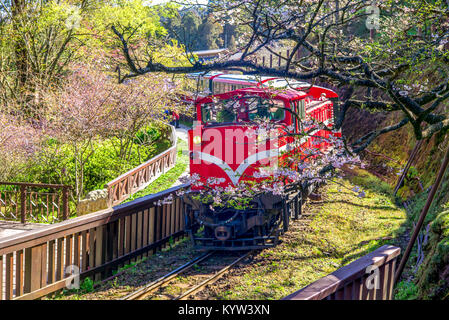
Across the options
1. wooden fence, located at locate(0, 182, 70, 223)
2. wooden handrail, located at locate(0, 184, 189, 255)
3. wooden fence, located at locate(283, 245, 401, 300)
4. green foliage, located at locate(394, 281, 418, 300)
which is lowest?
wooden fence, located at locate(0, 182, 70, 223)

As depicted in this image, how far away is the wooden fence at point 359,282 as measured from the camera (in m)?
2.76

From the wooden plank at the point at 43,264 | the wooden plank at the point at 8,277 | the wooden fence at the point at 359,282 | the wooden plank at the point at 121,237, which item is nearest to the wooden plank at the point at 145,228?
the wooden plank at the point at 121,237

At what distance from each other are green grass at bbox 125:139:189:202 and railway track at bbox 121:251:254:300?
5957 millimetres

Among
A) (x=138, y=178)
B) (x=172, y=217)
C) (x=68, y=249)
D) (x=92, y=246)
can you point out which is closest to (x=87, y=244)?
(x=92, y=246)

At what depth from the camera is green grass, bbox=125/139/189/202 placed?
15.8m

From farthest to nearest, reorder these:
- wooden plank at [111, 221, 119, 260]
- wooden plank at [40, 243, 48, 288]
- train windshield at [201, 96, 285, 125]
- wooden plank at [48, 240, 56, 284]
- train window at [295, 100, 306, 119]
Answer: train window at [295, 100, 306, 119], train windshield at [201, 96, 285, 125], wooden plank at [111, 221, 119, 260], wooden plank at [48, 240, 56, 284], wooden plank at [40, 243, 48, 288]

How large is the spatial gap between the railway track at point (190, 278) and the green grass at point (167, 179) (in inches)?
235

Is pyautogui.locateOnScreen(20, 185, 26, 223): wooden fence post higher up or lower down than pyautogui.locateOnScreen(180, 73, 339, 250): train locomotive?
lower down

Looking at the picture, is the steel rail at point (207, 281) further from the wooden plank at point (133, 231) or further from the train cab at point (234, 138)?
the wooden plank at point (133, 231)

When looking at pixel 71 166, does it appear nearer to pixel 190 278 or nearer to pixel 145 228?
pixel 145 228

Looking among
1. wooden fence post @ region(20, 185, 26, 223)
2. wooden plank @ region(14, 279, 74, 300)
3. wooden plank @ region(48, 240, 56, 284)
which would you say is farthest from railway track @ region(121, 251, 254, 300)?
wooden fence post @ region(20, 185, 26, 223)

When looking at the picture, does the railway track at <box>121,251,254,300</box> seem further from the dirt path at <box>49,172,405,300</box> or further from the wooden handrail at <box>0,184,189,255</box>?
the wooden handrail at <box>0,184,189,255</box>

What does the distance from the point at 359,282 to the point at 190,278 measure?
5815mm

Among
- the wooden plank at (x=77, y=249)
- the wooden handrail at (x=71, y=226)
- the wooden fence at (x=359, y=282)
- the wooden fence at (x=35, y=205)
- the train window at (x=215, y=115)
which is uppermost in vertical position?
the train window at (x=215, y=115)
